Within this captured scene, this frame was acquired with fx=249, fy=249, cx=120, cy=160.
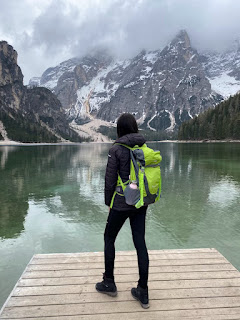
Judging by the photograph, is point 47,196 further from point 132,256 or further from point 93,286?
point 93,286

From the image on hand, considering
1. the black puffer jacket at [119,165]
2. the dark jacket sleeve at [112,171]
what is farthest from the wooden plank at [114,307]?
the dark jacket sleeve at [112,171]

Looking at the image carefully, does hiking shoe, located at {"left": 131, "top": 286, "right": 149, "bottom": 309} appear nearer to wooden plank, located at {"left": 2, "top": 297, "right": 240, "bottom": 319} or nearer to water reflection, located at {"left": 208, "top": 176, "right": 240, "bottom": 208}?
wooden plank, located at {"left": 2, "top": 297, "right": 240, "bottom": 319}

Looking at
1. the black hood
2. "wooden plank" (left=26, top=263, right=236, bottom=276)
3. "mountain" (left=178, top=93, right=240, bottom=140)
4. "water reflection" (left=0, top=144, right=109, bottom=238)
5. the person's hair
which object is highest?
"mountain" (left=178, top=93, right=240, bottom=140)

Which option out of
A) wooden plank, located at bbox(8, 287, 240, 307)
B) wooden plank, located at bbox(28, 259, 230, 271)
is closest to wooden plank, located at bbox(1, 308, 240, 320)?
wooden plank, located at bbox(8, 287, 240, 307)

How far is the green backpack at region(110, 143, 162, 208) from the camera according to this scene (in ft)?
15.5

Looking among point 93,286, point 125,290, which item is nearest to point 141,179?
point 125,290

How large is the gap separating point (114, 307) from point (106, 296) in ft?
1.18

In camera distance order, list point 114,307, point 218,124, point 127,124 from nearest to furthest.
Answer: point 114,307, point 127,124, point 218,124

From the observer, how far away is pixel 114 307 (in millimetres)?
4672

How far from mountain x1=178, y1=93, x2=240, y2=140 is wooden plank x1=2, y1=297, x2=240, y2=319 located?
134 metres

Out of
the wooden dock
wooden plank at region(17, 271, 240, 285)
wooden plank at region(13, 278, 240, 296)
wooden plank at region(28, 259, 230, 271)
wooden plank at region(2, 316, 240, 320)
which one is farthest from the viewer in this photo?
wooden plank at region(28, 259, 230, 271)

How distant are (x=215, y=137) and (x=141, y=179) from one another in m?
148

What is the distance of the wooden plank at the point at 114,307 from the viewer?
4.52 meters

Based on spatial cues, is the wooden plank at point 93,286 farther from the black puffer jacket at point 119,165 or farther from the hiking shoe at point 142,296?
the black puffer jacket at point 119,165
